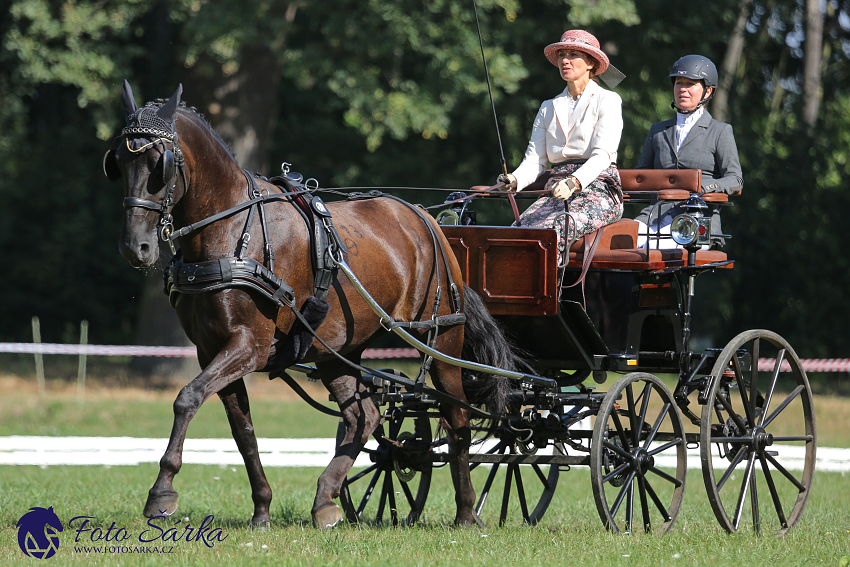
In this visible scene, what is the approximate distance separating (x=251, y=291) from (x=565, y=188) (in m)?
1.96

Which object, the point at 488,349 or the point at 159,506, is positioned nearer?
the point at 159,506

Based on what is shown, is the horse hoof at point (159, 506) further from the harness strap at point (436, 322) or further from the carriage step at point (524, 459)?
the carriage step at point (524, 459)

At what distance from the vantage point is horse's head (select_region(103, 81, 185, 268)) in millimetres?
5020

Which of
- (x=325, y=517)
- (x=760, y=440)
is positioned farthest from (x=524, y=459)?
(x=760, y=440)

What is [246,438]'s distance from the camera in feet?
19.7

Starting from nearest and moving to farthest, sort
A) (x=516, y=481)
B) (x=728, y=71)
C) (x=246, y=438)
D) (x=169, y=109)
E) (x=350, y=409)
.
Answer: (x=169, y=109), (x=246, y=438), (x=350, y=409), (x=516, y=481), (x=728, y=71)

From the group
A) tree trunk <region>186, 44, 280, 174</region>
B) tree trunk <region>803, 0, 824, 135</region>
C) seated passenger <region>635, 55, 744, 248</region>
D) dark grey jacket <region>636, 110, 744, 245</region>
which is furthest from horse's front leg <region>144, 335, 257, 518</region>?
tree trunk <region>803, 0, 824, 135</region>

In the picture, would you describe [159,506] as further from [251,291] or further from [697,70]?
[697,70]

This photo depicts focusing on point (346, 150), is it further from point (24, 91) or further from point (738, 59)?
point (738, 59)

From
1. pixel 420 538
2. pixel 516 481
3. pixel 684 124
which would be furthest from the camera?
pixel 684 124

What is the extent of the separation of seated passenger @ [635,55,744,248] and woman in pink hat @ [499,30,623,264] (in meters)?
0.58

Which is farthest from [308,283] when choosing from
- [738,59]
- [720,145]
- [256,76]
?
[738,59]

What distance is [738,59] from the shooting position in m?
22.8

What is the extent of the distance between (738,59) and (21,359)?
1533 cm
